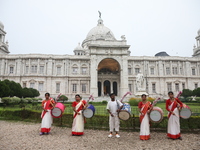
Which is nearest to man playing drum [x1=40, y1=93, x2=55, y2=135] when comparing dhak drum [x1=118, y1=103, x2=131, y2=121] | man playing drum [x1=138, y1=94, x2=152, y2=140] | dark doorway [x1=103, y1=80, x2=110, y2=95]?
dhak drum [x1=118, y1=103, x2=131, y2=121]

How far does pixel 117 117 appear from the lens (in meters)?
6.57

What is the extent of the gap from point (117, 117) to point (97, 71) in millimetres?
27638

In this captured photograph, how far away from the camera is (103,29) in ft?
154

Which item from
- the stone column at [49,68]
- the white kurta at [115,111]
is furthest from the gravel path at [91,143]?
the stone column at [49,68]

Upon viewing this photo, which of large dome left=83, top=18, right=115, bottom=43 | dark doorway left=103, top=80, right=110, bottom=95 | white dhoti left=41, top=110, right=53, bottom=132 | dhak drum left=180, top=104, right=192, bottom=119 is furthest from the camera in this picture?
large dome left=83, top=18, right=115, bottom=43

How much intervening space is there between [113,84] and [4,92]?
24.2 m

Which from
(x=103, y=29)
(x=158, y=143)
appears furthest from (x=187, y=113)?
(x=103, y=29)

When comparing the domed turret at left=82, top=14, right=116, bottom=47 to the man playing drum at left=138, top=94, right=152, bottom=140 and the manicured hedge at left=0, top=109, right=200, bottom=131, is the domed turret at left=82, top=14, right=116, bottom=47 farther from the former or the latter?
the man playing drum at left=138, top=94, right=152, bottom=140

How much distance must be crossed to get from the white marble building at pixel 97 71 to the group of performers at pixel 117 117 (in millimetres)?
24623

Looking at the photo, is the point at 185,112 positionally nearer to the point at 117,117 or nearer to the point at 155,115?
the point at 155,115

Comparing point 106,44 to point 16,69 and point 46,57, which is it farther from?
point 16,69

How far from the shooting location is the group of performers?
608 centimetres

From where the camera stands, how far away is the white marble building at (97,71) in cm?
3309

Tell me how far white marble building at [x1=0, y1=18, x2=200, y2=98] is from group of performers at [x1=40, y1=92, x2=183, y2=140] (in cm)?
2462
